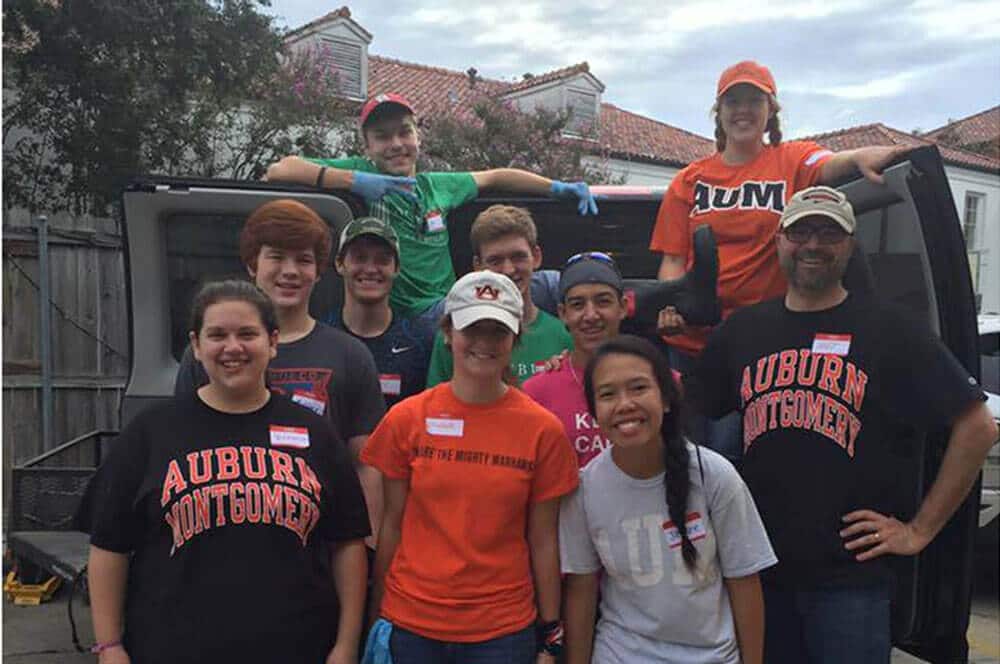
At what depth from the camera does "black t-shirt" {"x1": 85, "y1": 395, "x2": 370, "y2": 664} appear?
201 centimetres

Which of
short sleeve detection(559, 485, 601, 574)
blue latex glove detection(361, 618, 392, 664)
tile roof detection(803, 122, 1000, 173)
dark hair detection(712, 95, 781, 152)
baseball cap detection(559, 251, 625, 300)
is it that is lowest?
blue latex glove detection(361, 618, 392, 664)

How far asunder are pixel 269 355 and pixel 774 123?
1.94 m

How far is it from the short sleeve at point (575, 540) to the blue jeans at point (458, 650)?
0.20 m

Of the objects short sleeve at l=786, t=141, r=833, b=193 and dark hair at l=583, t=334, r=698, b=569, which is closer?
dark hair at l=583, t=334, r=698, b=569

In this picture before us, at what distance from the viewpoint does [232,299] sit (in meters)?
2.18

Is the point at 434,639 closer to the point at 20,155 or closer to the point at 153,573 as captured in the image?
the point at 153,573

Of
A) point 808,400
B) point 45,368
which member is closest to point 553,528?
point 808,400

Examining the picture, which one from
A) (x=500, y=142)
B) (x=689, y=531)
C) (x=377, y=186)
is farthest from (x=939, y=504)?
(x=500, y=142)

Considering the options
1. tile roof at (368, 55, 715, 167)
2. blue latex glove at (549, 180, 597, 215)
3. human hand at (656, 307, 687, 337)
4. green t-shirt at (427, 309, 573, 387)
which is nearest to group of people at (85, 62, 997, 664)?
green t-shirt at (427, 309, 573, 387)

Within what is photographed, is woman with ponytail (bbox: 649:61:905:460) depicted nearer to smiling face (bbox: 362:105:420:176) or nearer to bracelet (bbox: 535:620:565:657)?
bracelet (bbox: 535:620:565:657)

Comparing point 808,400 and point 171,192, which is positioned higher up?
point 171,192

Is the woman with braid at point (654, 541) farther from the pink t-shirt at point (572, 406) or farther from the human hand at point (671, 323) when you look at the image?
→ the human hand at point (671, 323)

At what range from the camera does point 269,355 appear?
2.17 metres

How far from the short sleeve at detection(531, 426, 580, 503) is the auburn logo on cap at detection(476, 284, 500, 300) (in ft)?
1.24
